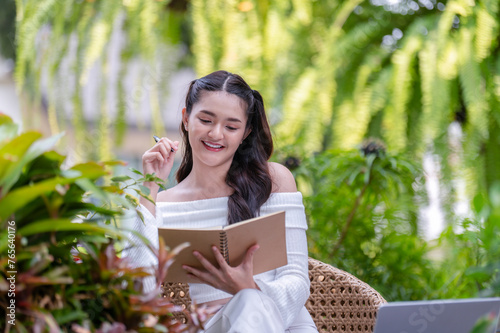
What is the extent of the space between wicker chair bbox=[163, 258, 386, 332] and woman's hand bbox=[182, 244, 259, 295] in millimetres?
194

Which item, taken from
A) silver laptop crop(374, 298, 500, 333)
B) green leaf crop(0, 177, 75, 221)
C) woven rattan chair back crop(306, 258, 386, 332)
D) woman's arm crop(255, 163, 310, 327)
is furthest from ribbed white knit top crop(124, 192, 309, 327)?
green leaf crop(0, 177, 75, 221)

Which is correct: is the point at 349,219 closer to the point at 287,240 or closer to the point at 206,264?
the point at 287,240

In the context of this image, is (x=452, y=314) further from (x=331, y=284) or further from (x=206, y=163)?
(x=206, y=163)

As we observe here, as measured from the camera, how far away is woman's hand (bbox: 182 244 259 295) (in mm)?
994

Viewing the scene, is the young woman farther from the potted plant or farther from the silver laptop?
the potted plant

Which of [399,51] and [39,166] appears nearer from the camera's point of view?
[39,166]

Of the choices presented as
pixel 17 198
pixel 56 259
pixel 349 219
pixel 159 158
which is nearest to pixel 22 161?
pixel 17 198

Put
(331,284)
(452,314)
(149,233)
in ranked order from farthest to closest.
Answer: (331,284), (149,233), (452,314)

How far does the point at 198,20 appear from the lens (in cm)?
210

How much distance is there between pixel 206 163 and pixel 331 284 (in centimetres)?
43

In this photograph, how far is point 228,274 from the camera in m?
1.00

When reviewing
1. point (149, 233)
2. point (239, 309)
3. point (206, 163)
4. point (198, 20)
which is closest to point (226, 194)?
point (206, 163)

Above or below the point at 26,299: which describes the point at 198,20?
above

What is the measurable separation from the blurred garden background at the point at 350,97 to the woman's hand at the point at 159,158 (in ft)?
0.84
